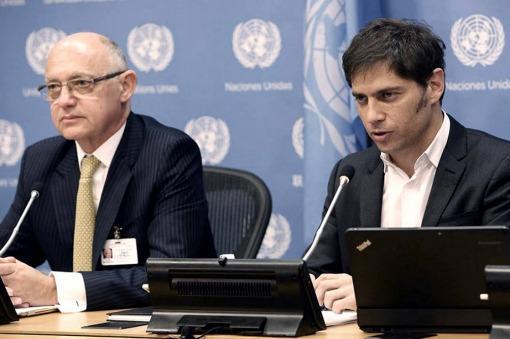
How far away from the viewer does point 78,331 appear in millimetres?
2812

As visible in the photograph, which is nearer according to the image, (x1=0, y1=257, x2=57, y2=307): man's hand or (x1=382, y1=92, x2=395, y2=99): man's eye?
(x1=0, y1=257, x2=57, y2=307): man's hand

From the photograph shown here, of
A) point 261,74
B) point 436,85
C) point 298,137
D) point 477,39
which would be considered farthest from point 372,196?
point 261,74

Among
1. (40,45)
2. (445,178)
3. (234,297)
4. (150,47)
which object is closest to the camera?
(234,297)

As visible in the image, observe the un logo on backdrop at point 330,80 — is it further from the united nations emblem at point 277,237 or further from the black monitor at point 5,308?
the black monitor at point 5,308

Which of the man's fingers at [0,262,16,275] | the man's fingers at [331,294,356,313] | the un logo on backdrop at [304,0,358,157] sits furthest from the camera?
the un logo on backdrop at [304,0,358,157]

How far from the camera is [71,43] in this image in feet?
13.2

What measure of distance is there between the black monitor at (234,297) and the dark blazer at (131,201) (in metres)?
0.78

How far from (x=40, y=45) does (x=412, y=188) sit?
298cm

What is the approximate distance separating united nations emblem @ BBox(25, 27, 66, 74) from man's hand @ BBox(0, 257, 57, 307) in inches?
105

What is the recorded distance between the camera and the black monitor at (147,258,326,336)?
2660mm

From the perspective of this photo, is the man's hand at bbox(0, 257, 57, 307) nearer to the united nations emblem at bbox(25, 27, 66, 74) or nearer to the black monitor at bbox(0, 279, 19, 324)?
the black monitor at bbox(0, 279, 19, 324)

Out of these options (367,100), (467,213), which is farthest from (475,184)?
(367,100)

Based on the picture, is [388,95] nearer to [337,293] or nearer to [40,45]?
[337,293]

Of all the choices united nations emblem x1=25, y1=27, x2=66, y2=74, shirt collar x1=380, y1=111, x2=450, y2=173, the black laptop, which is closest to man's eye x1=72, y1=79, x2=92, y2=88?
shirt collar x1=380, y1=111, x2=450, y2=173
